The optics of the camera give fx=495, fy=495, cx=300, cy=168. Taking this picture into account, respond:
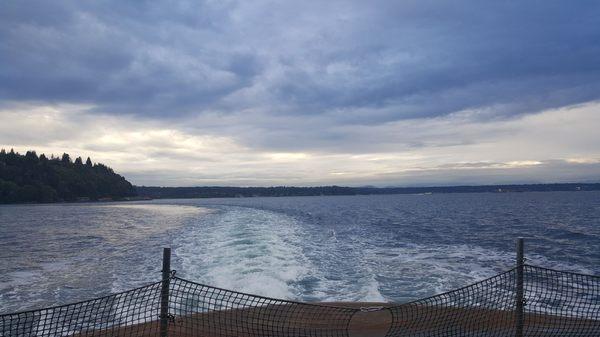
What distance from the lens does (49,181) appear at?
136750 millimetres

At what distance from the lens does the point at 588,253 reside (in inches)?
990

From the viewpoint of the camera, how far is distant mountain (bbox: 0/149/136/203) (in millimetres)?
122438

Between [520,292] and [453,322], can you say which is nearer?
[520,292]

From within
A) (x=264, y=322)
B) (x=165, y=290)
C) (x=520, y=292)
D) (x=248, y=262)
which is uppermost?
(x=165, y=290)

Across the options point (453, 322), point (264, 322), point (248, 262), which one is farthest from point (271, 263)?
point (453, 322)

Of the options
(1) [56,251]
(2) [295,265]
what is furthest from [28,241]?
(2) [295,265]

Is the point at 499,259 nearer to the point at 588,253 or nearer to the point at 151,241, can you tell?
the point at 588,253

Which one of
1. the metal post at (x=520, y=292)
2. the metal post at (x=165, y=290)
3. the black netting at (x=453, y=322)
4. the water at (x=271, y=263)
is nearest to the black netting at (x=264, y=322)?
the black netting at (x=453, y=322)

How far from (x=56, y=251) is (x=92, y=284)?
10.3m

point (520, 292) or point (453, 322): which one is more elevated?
point (520, 292)

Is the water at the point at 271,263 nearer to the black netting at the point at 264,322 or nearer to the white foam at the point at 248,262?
the white foam at the point at 248,262

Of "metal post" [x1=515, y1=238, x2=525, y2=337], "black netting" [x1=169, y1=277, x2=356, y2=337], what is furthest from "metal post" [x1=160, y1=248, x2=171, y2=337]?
"metal post" [x1=515, y1=238, x2=525, y2=337]

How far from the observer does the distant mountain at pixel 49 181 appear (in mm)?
122438

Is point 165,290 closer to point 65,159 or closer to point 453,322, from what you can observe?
point 453,322
